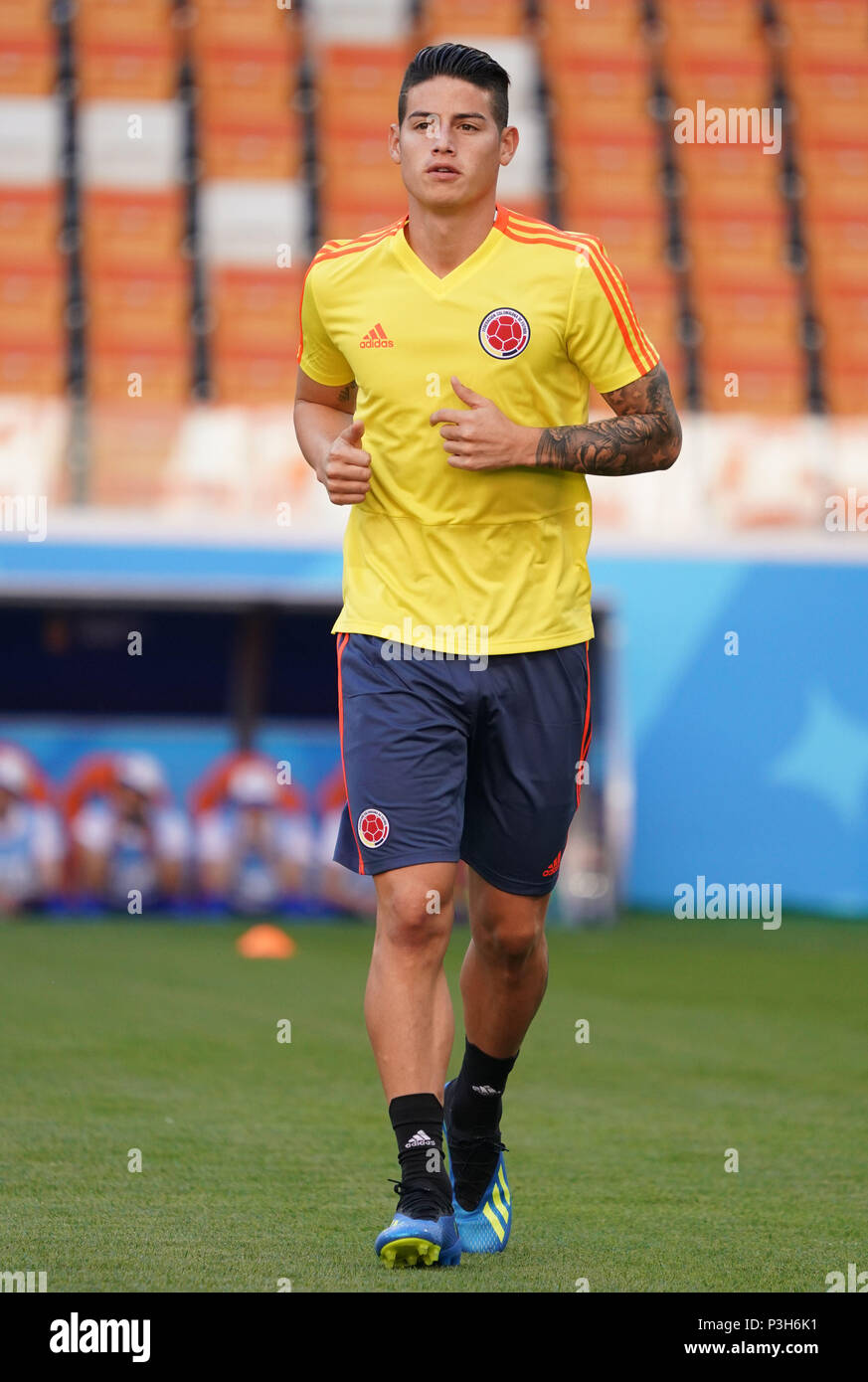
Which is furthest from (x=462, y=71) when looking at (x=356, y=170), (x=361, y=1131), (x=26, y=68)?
(x=26, y=68)

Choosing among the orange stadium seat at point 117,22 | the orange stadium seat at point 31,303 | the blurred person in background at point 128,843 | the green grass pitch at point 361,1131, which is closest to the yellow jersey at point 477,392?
the green grass pitch at point 361,1131

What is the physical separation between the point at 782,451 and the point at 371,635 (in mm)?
10778

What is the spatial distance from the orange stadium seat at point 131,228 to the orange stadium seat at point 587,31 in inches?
169

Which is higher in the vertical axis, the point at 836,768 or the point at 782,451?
the point at 782,451

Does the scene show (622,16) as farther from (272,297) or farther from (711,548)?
(711,548)

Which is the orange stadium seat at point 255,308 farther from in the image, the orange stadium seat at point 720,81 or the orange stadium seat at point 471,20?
the orange stadium seat at point 720,81

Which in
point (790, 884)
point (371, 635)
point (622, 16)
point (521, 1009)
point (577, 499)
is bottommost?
point (790, 884)

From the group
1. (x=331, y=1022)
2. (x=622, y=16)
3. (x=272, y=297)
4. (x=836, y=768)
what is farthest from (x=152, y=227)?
(x=331, y=1022)

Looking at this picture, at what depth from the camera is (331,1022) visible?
308 inches

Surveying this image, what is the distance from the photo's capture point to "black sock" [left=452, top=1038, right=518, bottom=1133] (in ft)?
13.4

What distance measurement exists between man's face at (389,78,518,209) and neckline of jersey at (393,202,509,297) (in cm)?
9

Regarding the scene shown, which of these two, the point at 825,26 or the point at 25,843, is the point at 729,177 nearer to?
the point at 825,26

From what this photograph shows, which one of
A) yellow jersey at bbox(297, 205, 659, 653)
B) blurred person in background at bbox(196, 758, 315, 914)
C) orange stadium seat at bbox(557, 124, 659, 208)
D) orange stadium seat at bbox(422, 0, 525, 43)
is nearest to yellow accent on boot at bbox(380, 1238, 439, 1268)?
yellow jersey at bbox(297, 205, 659, 653)

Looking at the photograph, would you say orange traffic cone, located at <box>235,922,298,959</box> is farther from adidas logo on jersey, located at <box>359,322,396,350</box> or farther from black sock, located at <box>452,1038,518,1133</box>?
adidas logo on jersey, located at <box>359,322,396,350</box>
